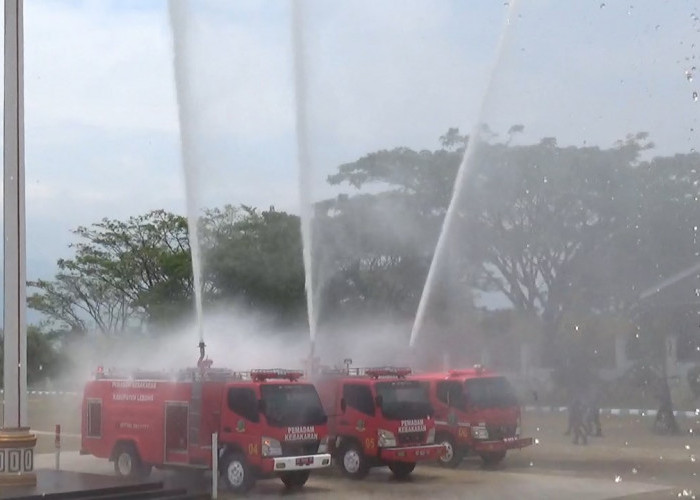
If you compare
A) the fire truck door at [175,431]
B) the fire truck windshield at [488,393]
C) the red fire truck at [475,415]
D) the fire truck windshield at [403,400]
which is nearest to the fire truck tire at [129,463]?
the fire truck door at [175,431]

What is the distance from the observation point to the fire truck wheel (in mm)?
17016

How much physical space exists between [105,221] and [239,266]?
1126 centimetres

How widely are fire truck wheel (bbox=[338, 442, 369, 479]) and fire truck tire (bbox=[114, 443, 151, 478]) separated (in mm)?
3266

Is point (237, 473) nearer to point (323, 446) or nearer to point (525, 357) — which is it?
point (323, 446)

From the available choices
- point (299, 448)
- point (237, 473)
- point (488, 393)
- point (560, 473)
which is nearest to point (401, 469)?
point (488, 393)

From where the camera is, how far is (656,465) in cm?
1633

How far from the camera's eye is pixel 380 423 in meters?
16.9

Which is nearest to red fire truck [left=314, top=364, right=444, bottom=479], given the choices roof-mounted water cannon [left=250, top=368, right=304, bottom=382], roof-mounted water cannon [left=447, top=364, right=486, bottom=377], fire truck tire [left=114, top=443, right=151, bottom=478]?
roof-mounted water cannon [left=447, top=364, right=486, bottom=377]

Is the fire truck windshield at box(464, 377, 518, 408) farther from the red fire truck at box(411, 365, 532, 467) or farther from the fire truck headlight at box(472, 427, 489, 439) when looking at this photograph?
the fire truck headlight at box(472, 427, 489, 439)

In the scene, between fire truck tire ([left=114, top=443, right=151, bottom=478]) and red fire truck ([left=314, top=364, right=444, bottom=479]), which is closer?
red fire truck ([left=314, top=364, right=444, bottom=479])

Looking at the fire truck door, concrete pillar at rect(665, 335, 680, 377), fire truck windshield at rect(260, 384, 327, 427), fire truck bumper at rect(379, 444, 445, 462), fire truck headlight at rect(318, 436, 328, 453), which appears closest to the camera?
fire truck windshield at rect(260, 384, 327, 427)

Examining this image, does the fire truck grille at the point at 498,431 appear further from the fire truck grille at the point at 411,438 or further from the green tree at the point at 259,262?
the green tree at the point at 259,262

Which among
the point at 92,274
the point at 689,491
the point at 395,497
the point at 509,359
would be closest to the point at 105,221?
the point at 92,274

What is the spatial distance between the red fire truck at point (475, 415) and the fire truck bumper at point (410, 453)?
111 centimetres
